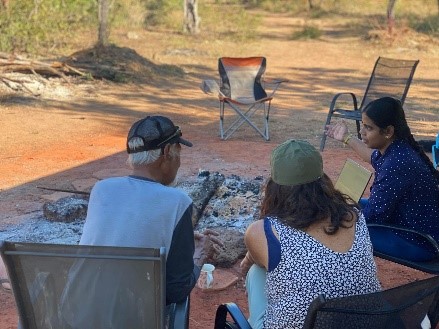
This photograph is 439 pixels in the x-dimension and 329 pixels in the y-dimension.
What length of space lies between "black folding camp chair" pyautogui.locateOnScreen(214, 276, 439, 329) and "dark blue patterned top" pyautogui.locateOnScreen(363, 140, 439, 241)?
1118 millimetres

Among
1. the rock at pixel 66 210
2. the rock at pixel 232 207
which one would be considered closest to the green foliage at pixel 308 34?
the rock at pixel 232 207

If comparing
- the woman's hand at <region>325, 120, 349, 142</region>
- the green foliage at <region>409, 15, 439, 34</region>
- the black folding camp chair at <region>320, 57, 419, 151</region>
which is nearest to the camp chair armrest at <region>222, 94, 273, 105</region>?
the black folding camp chair at <region>320, 57, 419, 151</region>

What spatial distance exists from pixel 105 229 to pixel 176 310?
38cm

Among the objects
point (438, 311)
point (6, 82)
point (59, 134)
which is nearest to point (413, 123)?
point (59, 134)

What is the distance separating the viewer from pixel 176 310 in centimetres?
248

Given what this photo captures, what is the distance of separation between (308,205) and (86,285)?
0.73 meters

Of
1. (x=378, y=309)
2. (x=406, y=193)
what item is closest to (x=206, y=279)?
(x=406, y=193)

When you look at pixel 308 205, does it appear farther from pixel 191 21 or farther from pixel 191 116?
pixel 191 21

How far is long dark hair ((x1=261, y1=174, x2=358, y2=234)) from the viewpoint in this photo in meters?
2.27

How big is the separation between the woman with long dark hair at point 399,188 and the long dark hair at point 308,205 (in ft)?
3.33

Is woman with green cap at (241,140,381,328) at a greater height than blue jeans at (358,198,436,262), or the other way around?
woman with green cap at (241,140,381,328)

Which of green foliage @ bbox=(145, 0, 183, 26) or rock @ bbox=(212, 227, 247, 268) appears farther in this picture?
green foliage @ bbox=(145, 0, 183, 26)

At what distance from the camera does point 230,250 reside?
425 cm

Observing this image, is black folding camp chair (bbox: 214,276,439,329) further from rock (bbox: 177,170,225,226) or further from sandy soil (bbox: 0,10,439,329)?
rock (bbox: 177,170,225,226)
